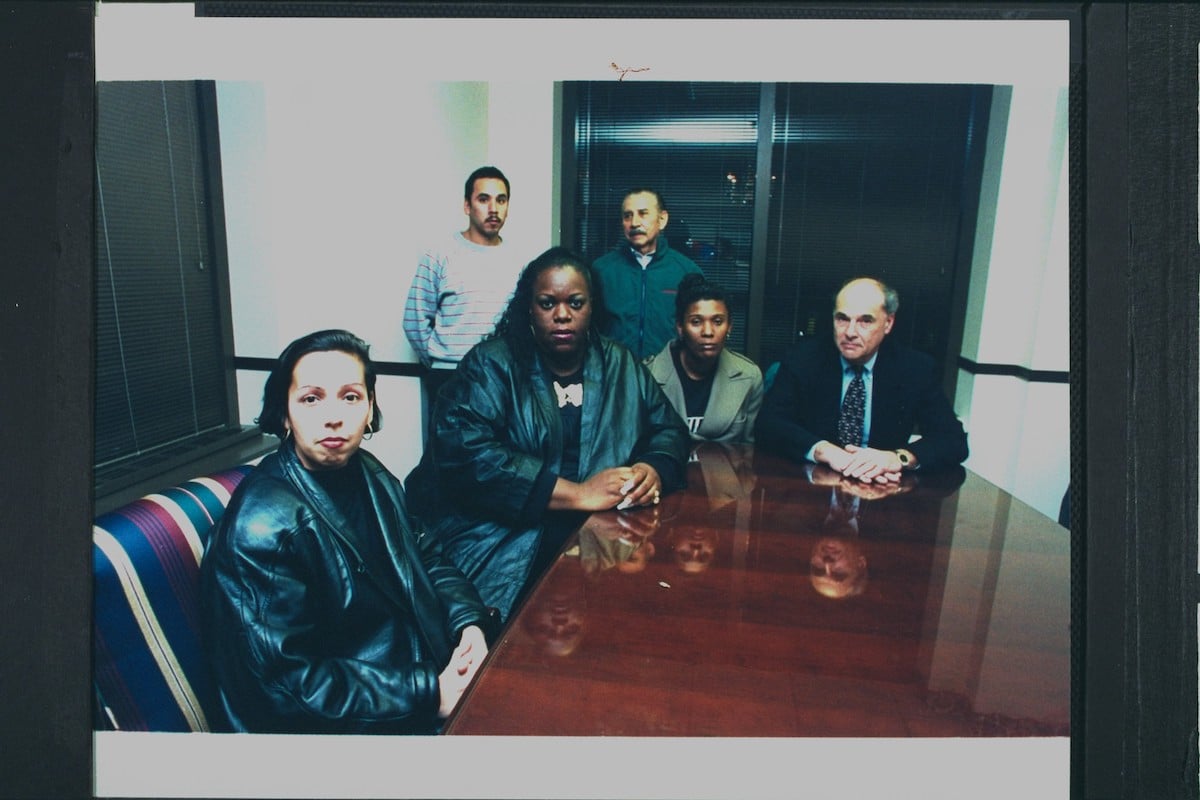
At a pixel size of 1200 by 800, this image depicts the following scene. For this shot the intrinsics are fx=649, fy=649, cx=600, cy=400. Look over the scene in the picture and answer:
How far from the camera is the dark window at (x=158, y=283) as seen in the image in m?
0.79

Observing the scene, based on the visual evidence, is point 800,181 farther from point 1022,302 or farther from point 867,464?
point 867,464

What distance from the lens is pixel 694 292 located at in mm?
921

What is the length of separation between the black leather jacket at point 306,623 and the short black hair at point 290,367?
4 cm

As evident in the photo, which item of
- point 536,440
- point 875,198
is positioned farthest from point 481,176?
point 875,198

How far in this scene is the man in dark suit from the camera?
2.89 feet

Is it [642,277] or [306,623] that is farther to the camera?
[642,277]

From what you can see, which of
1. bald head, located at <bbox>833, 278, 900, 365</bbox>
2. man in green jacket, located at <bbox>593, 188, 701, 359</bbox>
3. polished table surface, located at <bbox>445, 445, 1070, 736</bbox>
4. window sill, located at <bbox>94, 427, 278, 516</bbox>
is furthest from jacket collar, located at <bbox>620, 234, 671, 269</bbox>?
window sill, located at <bbox>94, 427, 278, 516</bbox>

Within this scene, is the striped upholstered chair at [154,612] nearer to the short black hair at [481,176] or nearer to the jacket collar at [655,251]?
the short black hair at [481,176]

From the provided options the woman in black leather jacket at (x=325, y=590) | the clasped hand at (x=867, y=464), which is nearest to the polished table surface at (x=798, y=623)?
the clasped hand at (x=867, y=464)

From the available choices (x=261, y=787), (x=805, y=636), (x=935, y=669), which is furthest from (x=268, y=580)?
(x=935, y=669)

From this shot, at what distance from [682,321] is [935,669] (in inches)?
20.6

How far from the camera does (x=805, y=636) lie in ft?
2.35

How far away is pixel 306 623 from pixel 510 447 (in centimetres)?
34

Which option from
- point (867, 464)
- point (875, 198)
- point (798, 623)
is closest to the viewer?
point (798, 623)
